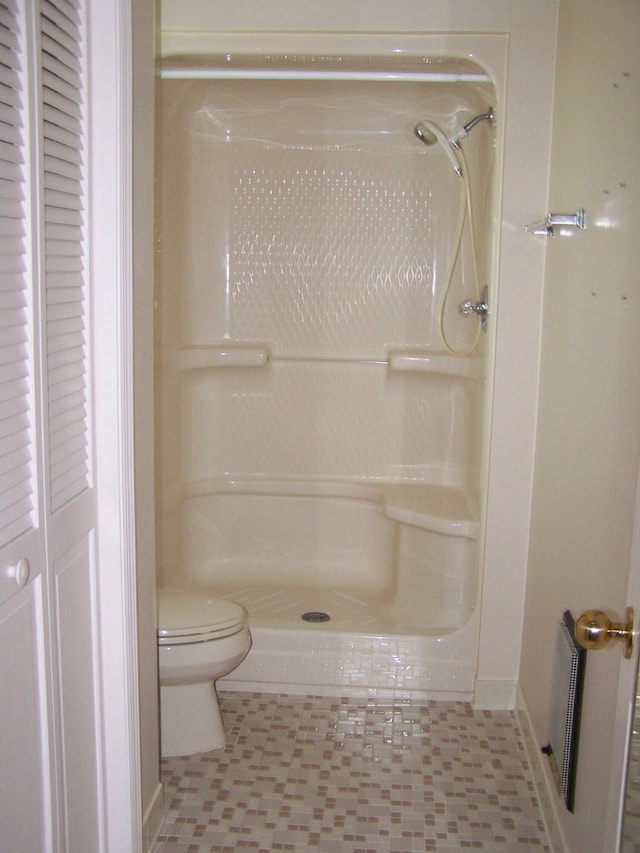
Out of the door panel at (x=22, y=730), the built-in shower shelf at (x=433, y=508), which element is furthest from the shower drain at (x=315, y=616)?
the door panel at (x=22, y=730)

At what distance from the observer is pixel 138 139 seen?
1843mm

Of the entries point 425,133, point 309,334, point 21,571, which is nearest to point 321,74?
point 425,133

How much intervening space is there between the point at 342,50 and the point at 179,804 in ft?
7.12

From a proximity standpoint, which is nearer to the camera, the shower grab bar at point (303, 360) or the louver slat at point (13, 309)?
the louver slat at point (13, 309)

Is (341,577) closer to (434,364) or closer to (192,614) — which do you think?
(434,364)

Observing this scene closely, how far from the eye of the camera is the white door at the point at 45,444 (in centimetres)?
134

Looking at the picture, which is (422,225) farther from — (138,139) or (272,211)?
(138,139)

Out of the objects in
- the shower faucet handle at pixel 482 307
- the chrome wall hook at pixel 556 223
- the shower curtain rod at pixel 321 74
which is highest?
the shower curtain rod at pixel 321 74

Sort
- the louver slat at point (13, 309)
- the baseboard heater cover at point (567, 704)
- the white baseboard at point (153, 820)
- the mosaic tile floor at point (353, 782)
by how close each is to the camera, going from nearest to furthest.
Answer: the louver slat at point (13, 309) → the baseboard heater cover at point (567, 704) → the white baseboard at point (153, 820) → the mosaic tile floor at point (353, 782)

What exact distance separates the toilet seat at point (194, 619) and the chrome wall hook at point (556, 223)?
4.49 ft

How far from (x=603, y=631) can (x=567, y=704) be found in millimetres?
812

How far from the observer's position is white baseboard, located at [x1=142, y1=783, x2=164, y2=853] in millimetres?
2070

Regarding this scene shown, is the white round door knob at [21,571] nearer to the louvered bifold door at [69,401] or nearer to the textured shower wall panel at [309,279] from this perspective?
the louvered bifold door at [69,401]

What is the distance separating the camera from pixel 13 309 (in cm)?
136
